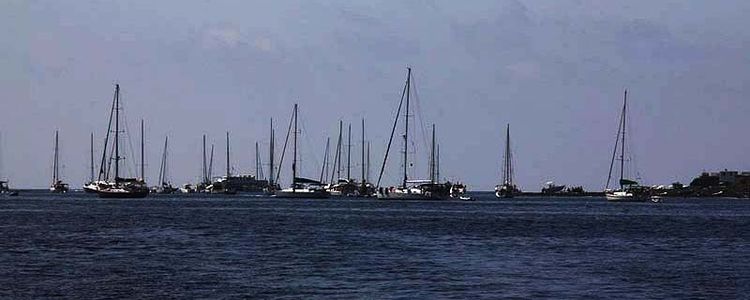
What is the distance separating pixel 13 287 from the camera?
42375 millimetres

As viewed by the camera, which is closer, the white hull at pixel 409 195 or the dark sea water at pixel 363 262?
the dark sea water at pixel 363 262

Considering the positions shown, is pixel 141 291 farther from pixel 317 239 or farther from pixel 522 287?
pixel 317 239

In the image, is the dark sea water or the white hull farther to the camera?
the white hull

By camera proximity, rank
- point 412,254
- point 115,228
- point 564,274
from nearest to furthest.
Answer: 1. point 564,274
2. point 412,254
3. point 115,228

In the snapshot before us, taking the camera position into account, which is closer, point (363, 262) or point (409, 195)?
point (363, 262)

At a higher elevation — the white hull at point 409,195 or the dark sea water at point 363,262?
the white hull at point 409,195

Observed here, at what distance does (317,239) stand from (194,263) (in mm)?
20603

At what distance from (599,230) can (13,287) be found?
59477 mm

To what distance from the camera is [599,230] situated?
93562mm

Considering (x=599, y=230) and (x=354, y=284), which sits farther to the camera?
(x=599, y=230)

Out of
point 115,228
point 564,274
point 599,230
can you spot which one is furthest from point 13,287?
point 599,230

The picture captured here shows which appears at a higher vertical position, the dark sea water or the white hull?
the white hull

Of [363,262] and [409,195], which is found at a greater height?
[409,195]

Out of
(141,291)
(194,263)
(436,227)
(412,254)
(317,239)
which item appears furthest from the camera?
(436,227)
